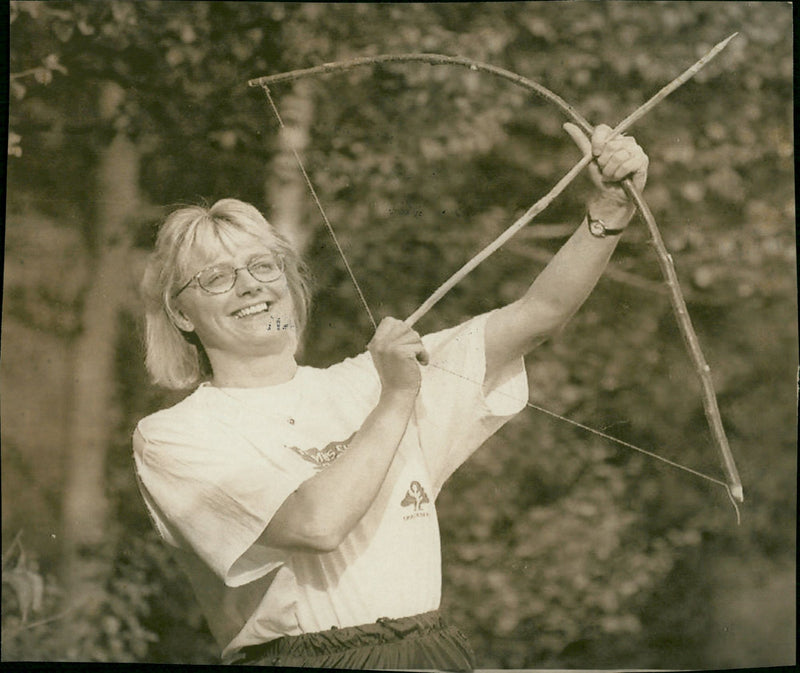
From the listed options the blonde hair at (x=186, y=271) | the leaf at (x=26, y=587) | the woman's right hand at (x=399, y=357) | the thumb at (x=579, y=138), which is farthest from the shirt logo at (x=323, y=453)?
the thumb at (x=579, y=138)

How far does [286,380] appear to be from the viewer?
6.64 feet

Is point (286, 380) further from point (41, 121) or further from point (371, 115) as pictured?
point (41, 121)

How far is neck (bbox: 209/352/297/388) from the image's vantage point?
2012 millimetres

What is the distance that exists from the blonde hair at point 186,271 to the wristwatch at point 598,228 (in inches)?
22.4

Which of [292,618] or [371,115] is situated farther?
[371,115]

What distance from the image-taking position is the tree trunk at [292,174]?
6.89ft

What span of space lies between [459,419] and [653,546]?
46 cm

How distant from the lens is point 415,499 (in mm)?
1983

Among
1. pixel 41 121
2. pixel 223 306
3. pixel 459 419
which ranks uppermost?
pixel 41 121

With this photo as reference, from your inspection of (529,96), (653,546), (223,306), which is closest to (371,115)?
(529,96)

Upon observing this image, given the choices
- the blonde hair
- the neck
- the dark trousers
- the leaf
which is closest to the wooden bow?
the blonde hair

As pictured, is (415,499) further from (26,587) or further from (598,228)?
(26,587)

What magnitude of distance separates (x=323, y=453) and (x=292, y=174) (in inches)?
22.9

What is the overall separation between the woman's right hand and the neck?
183mm
